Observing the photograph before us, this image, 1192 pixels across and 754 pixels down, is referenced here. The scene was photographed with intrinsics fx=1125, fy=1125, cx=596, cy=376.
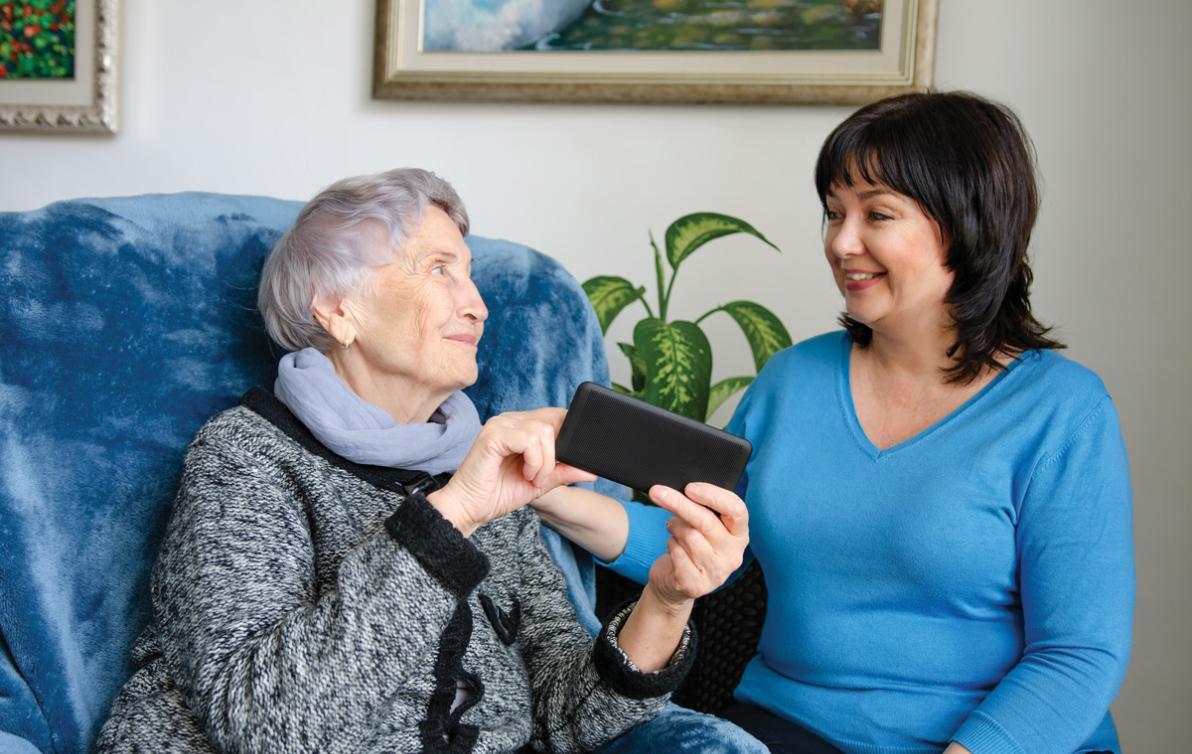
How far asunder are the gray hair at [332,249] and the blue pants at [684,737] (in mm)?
575

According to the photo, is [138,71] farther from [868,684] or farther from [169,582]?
[868,684]

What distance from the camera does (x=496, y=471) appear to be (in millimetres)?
1056

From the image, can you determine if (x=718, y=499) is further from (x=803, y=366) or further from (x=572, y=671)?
(x=803, y=366)

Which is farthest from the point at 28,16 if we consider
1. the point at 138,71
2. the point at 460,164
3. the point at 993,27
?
the point at 993,27

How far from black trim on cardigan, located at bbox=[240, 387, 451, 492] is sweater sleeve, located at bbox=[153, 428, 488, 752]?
0.19m

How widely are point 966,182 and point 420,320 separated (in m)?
0.65

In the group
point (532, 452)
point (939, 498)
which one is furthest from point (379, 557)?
point (939, 498)

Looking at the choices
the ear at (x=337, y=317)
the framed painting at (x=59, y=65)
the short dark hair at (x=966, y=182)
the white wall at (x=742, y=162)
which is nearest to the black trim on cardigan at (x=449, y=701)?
the ear at (x=337, y=317)

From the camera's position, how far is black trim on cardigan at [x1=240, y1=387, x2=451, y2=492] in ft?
4.04

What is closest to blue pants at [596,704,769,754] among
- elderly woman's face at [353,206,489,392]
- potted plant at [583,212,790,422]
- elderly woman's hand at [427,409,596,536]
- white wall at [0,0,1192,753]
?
elderly woman's hand at [427,409,596,536]

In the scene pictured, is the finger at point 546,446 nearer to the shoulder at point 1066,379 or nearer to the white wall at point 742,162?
the shoulder at point 1066,379

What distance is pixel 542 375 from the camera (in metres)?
1.55

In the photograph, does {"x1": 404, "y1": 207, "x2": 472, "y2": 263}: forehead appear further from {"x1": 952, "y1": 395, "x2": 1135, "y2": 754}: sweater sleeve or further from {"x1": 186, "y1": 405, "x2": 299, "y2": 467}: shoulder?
{"x1": 952, "y1": 395, "x2": 1135, "y2": 754}: sweater sleeve

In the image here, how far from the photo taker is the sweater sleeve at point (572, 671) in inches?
47.9
